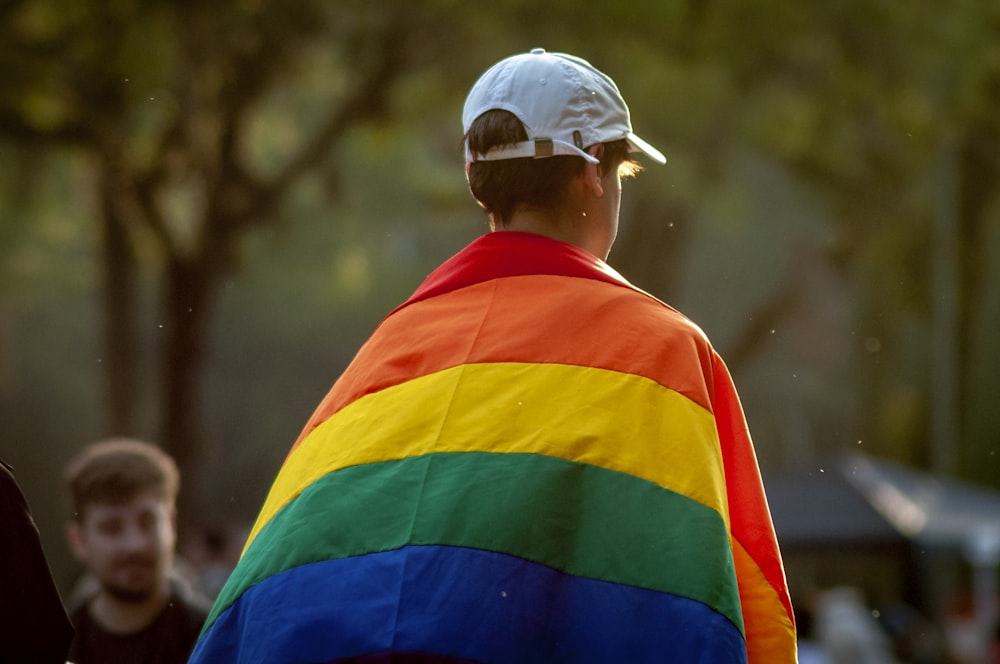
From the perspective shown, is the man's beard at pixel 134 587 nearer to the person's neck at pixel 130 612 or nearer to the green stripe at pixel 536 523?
the person's neck at pixel 130 612

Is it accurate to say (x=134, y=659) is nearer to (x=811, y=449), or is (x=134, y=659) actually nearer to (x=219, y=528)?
(x=219, y=528)

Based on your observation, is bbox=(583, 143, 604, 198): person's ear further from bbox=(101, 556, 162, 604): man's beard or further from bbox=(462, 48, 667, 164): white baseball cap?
bbox=(101, 556, 162, 604): man's beard

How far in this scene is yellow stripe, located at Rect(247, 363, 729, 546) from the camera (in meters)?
2.85

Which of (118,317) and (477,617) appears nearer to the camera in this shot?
(477,617)

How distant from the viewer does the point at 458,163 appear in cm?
1922

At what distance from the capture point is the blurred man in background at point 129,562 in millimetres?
4289

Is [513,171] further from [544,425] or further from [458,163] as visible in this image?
[458,163]

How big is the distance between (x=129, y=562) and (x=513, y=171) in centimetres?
186

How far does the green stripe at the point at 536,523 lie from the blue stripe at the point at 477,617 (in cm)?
3

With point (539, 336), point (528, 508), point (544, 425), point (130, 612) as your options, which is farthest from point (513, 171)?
point (130, 612)

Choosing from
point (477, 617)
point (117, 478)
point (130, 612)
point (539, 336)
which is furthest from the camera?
point (117, 478)

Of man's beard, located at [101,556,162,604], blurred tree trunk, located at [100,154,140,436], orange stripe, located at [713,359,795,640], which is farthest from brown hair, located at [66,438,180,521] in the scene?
blurred tree trunk, located at [100,154,140,436]

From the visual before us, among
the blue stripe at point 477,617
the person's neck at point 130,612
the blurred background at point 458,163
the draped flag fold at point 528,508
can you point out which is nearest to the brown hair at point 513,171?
the draped flag fold at point 528,508

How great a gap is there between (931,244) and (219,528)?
13943 mm
